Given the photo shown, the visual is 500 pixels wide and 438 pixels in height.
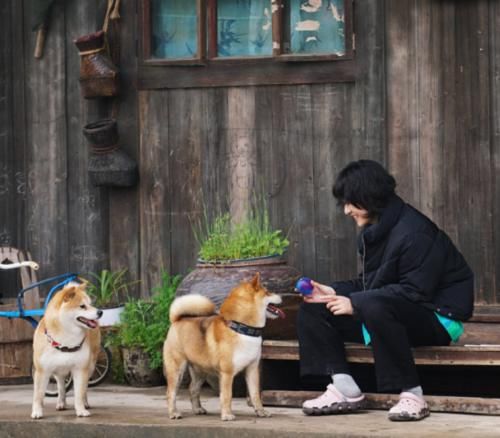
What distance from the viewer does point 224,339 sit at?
7.06 m

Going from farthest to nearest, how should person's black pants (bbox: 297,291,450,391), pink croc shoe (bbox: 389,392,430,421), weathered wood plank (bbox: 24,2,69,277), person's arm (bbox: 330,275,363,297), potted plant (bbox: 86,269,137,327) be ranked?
weathered wood plank (bbox: 24,2,69,277) → potted plant (bbox: 86,269,137,327) → person's arm (bbox: 330,275,363,297) → person's black pants (bbox: 297,291,450,391) → pink croc shoe (bbox: 389,392,430,421)

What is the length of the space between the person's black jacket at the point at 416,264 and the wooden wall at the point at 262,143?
52.1 inches

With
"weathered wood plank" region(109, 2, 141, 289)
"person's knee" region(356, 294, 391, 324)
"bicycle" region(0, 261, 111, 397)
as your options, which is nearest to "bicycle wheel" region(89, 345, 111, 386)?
"bicycle" region(0, 261, 111, 397)

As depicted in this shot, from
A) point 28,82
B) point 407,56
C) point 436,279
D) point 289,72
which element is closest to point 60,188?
point 28,82

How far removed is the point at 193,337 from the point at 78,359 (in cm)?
70

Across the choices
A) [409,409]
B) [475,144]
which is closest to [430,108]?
[475,144]

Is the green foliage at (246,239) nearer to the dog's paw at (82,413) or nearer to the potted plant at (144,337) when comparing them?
the potted plant at (144,337)

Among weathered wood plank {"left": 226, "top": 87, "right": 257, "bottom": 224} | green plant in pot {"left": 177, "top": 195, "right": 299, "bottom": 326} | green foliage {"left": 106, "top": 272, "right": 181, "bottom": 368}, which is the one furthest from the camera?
weathered wood plank {"left": 226, "top": 87, "right": 257, "bottom": 224}

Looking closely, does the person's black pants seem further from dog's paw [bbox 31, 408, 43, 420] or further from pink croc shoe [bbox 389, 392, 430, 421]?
dog's paw [bbox 31, 408, 43, 420]

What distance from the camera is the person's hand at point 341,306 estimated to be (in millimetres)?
7074

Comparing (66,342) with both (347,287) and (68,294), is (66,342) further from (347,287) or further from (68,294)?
(347,287)

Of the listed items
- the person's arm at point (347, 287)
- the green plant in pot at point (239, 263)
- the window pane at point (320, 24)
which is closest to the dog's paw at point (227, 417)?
the person's arm at point (347, 287)

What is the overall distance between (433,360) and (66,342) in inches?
75.9

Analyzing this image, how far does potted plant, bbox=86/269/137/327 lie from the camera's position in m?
9.22
